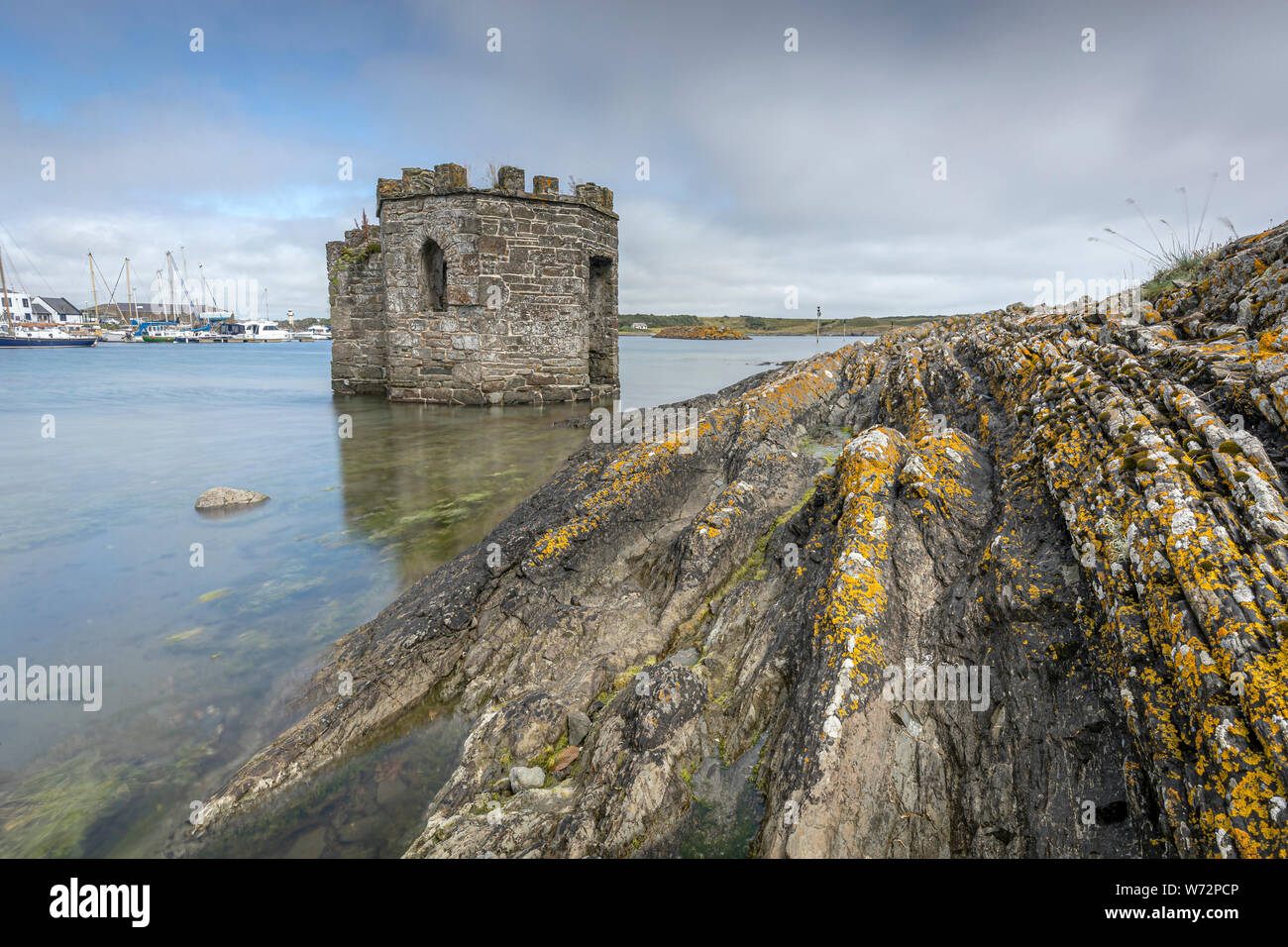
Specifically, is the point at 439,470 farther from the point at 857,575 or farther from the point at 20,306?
the point at 20,306

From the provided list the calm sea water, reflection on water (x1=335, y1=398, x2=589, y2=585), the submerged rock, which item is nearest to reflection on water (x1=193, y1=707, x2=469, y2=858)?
the calm sea water

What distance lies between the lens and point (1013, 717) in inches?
110

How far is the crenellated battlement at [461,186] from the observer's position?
16344mm

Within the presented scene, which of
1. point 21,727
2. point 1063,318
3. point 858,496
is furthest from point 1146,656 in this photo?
point 21,727

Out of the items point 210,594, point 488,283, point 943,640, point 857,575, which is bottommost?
point 210,594

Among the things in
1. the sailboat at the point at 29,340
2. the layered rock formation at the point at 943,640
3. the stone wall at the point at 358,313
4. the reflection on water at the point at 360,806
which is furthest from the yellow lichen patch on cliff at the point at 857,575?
the sailboat at the point at 29,340

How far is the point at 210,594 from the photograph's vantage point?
19.7ft

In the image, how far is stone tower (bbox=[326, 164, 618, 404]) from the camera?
16578 millimetres

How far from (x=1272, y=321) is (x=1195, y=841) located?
3.87 meters

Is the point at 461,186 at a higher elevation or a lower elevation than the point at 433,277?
higher

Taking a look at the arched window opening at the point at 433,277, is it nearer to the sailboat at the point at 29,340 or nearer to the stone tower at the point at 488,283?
the stone tower at the point at 488,283

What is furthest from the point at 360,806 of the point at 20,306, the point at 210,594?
the point at 20,306

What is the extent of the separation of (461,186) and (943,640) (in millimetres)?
17288
